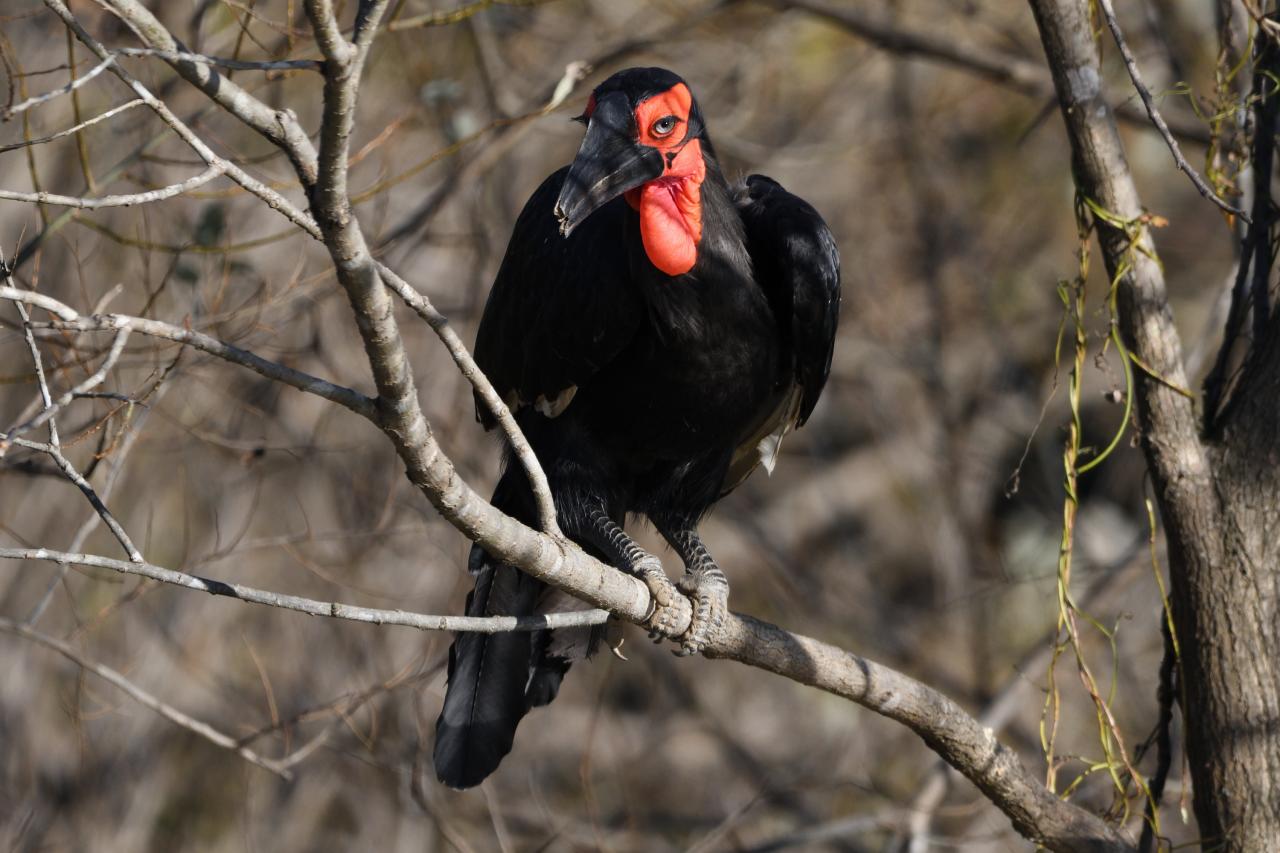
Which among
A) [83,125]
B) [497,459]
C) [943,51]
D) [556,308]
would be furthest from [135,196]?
[497,459]

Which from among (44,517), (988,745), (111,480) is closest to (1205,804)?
(988,745)

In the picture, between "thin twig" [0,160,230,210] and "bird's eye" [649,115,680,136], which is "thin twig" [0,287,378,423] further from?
"bird's eye" [649,115,680,136]

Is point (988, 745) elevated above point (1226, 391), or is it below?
below

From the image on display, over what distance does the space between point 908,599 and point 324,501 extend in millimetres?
3193

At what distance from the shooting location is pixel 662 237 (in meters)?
2.61

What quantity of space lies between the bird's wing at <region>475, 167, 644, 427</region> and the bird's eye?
233 millimetres

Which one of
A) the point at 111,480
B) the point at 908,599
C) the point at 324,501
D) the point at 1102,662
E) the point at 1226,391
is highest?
the point at 908,599

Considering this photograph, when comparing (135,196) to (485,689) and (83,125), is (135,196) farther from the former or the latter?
(485,689)

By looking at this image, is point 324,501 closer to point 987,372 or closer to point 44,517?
point 44,517

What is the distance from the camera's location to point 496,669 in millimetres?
3072

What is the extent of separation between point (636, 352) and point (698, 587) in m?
0.51

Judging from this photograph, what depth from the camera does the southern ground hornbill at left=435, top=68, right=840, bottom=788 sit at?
103 inches

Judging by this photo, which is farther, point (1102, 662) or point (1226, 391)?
point (1102, 662)

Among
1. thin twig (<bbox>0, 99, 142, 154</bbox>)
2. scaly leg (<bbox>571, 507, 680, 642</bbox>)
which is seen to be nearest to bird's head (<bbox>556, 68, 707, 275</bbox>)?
scaly leg (<bbox>571, 507, 680, 642</bbox>)
